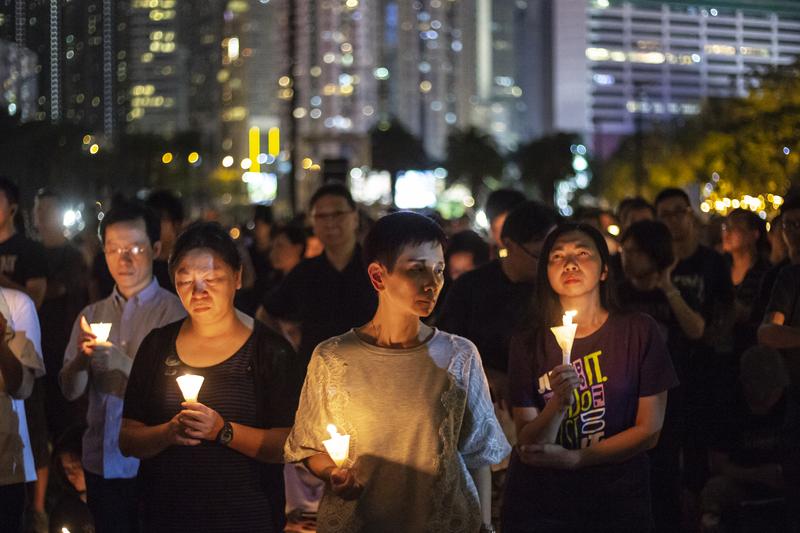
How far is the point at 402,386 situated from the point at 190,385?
→ 0.79 metres

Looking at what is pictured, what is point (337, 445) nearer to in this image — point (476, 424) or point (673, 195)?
point (476, 424)

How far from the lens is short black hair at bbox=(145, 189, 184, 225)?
9.64 meters

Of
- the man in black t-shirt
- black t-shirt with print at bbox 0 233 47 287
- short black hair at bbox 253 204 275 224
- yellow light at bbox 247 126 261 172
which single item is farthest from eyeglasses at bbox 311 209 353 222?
yellow light at bbox 247 126 261 172

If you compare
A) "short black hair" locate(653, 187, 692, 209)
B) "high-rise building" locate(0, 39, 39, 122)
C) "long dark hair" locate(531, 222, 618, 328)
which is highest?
"high-rise building" locate(0, 39, 39, 122)

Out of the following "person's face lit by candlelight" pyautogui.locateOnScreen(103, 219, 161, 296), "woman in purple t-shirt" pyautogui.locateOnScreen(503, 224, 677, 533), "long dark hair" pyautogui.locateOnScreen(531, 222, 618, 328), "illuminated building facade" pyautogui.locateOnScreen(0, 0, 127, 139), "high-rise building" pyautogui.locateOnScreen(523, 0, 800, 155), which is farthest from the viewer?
"high-rise building" pyautogui.locateOnScreen(523, 0, 800, 155)

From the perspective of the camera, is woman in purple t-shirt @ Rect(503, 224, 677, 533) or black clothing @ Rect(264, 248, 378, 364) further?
black clothing @ Rect(264, 248, 378, 364)

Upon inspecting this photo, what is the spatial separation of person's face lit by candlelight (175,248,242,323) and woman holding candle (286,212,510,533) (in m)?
0.81

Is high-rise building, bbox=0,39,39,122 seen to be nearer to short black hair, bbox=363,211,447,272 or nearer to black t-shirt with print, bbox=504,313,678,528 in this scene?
black t-shirt with print, bbox=504,313,678,528

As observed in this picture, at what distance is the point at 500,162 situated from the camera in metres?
119

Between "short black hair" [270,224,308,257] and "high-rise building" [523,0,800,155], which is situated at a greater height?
"high-rise building" [523,0,800,155]

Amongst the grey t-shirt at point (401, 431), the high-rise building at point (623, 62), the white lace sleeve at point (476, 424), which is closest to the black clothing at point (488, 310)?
the white lace sleeve at point (476, 424)

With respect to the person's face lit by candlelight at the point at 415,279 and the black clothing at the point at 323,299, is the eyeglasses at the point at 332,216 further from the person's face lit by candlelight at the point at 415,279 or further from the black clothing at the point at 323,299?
the person's face lit by candlelight at the point at 415,279

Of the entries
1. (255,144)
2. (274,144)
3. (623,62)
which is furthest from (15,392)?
(623,62)

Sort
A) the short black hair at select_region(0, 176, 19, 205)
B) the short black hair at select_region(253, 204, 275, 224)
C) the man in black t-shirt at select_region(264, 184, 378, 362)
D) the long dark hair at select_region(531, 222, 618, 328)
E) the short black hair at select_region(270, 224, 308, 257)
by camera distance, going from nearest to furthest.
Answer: the long dark hair at select_region(531, 222, 618, 328) → the short black hair at select_region(0, 176, 19, 205) → the man in black t-shirt at select_region(264, 184, 378, 362) → the short black hair at select_region(270, 224, 308, 257) → the short black hair at select_region(253, 204, 275, 224)
